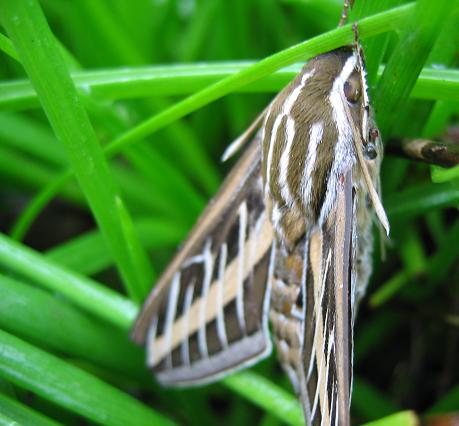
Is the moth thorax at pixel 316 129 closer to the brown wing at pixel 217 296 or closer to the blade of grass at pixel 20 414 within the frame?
the brown wing at pixel 217 296

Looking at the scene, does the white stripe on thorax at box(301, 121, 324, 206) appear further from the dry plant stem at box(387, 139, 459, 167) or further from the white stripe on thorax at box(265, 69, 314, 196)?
the dry plant stem at box(387, 139, 459, 167)

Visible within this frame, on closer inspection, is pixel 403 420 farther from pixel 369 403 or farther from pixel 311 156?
pixel 369 403

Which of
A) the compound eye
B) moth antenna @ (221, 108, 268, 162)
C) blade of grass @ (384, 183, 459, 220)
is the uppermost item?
the compound eye

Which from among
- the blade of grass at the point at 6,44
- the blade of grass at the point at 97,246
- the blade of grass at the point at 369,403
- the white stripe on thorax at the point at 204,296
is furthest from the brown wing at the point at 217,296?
the blade of grass at the point at 6,44

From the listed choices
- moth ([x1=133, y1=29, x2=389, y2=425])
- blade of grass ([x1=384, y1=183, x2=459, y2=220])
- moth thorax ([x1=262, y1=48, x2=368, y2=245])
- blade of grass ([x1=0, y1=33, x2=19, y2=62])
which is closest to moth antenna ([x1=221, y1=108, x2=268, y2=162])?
moth ([x1=133, y1=29, x2=389, y2=425])

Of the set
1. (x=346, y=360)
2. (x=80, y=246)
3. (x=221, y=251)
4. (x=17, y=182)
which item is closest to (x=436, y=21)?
(x=346, y=360)

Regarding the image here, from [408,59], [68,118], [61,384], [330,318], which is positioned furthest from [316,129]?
[61,384]

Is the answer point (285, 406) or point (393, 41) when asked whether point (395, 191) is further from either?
point (285, 406)

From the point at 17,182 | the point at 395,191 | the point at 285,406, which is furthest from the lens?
the point at 17,182
